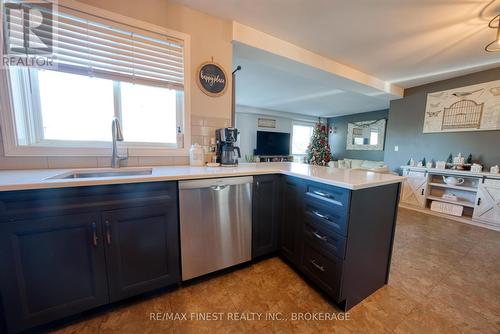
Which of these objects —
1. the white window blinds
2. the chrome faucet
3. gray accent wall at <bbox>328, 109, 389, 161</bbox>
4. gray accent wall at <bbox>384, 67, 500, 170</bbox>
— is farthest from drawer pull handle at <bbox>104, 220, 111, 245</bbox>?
gray accent wall at <bbox>328, 109, 389, 161</bbox>

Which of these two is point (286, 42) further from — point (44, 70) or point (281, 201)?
point (44, 70)

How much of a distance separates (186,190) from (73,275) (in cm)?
78

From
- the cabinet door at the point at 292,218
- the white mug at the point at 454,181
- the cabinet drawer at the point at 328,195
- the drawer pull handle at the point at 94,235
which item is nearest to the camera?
the drawer pull handle at the point at 94,235

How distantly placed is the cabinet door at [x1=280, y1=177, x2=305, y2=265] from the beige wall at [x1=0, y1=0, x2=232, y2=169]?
1018 mm

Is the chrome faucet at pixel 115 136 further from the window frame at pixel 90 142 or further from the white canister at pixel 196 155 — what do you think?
the white canister at pixel 196 155

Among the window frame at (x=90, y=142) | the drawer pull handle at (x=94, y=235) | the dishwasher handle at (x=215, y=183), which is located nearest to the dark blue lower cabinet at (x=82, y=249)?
the drawer pull handle at (x=94, y=235)

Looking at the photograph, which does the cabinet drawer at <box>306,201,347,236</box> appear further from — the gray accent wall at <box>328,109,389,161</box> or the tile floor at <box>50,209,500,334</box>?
the gray accent wall at <box>328,109,389,161</box>

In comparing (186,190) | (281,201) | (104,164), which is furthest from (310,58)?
(104,164)

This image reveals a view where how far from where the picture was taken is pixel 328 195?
132 cm

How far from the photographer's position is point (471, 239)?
236cm

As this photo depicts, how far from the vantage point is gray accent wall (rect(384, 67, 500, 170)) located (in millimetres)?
2930

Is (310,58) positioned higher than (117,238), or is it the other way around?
(310,58)

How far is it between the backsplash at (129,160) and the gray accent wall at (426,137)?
3.97 m

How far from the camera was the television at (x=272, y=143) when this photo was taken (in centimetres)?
659
